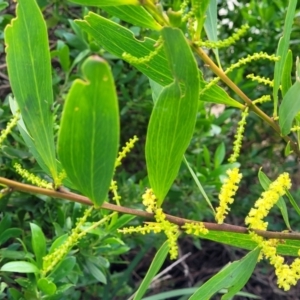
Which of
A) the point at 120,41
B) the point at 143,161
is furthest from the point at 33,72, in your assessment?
the point at 143,161

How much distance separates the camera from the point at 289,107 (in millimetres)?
585

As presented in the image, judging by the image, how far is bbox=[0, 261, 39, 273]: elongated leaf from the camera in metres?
0.82

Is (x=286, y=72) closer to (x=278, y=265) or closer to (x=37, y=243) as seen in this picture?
(x=278, y=265)

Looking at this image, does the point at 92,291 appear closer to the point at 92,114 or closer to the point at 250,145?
the point at 250,145

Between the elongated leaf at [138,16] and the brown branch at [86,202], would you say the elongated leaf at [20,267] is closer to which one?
the brown branch at [86,202]

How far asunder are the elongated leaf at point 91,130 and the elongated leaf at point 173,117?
87mm

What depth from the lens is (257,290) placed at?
1844 mm

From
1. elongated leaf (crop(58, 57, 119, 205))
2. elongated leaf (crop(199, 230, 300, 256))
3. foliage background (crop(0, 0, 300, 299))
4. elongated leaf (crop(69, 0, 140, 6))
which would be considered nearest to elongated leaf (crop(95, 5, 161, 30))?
elongated leaf (crop(69, 0, 140, 6))

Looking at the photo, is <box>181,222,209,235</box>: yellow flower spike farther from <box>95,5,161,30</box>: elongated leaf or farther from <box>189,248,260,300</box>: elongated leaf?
<box>95,5,161,30</box>: elongated leaf

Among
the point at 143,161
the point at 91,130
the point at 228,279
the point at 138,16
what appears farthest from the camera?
the point at 143,161

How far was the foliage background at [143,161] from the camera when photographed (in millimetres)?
1110

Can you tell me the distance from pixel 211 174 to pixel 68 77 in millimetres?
444

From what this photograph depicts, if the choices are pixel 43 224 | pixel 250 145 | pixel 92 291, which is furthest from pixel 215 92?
pixel 250 145

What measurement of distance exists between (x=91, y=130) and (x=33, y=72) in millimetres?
169
